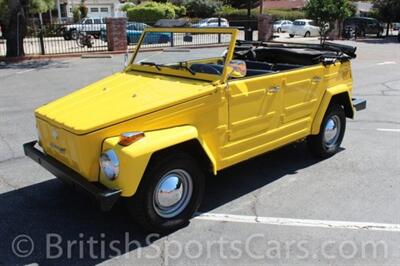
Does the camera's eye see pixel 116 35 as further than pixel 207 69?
Yes

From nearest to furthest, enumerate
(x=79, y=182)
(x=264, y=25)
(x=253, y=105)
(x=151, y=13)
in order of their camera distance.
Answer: (x=79, y=182) → (x=253, y=105) → (x=264, y=25) → (x=151, y=13)

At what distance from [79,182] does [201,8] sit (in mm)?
54017

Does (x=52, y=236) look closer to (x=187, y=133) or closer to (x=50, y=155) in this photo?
(x=50, y=155)

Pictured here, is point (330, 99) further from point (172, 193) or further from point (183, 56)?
point (172, 193)

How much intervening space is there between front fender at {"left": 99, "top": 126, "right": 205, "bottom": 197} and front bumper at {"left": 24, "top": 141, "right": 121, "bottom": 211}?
0.07 m

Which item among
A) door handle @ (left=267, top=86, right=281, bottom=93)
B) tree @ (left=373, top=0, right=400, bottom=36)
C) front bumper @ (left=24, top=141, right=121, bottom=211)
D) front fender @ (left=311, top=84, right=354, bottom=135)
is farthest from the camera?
tree @ (left=373, top=0, right=400, bottom=36)

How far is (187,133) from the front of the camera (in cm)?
387

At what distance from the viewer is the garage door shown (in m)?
58.0

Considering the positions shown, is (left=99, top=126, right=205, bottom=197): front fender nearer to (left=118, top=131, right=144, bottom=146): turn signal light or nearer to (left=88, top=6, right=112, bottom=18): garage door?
(left=118, top=131, right=144, bottom=146): turn signal light

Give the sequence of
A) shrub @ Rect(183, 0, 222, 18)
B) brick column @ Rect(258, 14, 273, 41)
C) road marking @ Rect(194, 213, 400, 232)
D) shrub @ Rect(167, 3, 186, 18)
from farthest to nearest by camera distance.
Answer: shrub @ Rect(183, 0, 222, 18)
shrub @ Rect(167, 3, 186, 18)
brick column @ Rect(258, 14, 273, 41)
road marking @ Rect(194, 213, 400, 232)

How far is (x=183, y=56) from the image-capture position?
5.12 meters

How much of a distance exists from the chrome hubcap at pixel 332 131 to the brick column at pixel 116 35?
16.6 meters

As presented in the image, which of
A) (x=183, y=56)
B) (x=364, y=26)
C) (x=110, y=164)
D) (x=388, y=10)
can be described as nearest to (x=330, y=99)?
(x=183, y=56)

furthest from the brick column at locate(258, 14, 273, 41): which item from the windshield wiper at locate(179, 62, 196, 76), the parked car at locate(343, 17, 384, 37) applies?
the windshield wiper at locate(179, 62, 196, 76)
